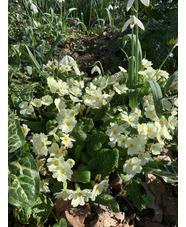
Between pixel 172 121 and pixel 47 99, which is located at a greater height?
pixel 47 99

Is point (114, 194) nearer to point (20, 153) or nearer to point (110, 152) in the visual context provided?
point (110, 152)

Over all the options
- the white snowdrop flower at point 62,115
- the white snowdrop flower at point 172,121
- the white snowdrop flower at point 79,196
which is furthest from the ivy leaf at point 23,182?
the white snowdrop flower at point 172,121

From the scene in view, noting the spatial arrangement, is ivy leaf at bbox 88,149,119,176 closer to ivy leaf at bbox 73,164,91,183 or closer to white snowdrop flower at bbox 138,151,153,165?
ivy leaf at bbox 73,164,91,183

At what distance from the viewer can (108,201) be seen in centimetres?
148

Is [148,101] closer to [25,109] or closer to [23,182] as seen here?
[25,109]

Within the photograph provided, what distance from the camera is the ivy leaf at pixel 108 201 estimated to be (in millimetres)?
1464

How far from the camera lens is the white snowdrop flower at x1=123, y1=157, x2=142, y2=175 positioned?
146 cm

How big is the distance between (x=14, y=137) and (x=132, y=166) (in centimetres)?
73

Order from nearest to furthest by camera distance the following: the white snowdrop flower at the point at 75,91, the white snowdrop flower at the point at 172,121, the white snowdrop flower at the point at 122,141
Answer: the white snowdrop flower at the point at 122,141 → the white snowdrop flower at the point at 172,121 → the white snowdrop flower at the point at 75,91

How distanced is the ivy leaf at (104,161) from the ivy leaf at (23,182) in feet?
1.34

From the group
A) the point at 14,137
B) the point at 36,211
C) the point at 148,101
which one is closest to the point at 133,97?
the point at 148,101

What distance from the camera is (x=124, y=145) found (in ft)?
5.13

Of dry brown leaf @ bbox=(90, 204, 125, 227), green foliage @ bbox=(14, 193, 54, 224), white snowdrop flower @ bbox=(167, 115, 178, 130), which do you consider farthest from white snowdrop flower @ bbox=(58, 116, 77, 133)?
white snowdrop flower @ bbox=(167, 115, 178, 130)

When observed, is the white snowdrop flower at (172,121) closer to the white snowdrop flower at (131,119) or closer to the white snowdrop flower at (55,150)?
the white snowdrop flower at (131,119)
